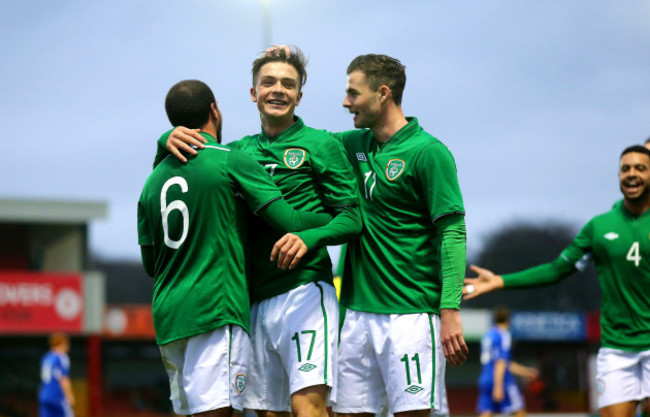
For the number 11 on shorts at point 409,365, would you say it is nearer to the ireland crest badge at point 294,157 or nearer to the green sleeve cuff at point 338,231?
the green sleeve cuff at point 338,231

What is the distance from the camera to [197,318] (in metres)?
4.72

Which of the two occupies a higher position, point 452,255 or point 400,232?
point 400,232

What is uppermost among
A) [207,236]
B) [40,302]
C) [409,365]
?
[40,302]

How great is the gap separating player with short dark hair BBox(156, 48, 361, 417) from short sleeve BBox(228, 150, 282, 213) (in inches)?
9.8

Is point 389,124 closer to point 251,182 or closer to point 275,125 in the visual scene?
point 275,125

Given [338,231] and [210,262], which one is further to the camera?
[338,231]

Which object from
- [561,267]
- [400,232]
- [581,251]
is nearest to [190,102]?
[400,232]

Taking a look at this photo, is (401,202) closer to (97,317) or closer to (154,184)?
(154,184)

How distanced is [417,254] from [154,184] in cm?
147

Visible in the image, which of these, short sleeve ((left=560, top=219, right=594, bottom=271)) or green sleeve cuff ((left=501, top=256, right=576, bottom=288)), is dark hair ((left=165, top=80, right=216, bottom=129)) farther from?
short sleeve ((left=560, top=219, right=594, bottom=271))

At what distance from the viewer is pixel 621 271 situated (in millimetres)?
6965

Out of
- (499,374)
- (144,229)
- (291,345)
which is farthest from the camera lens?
(499,374)

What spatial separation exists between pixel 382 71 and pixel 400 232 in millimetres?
910

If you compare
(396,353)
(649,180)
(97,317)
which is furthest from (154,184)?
(97,317)
